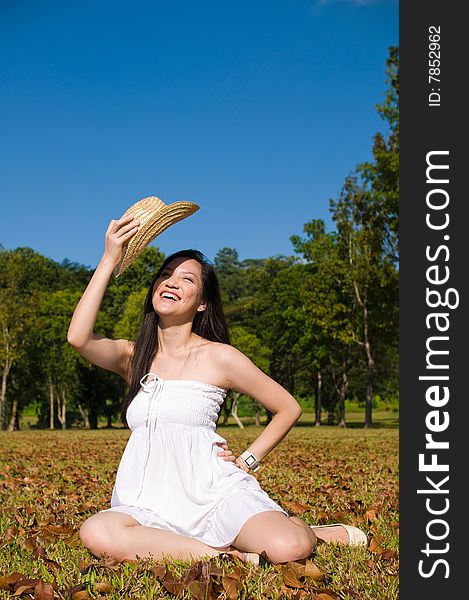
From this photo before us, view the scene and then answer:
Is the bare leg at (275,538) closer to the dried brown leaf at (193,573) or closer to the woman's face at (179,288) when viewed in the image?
the dried brown leaf at (193,573)

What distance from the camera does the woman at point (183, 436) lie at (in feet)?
13.1

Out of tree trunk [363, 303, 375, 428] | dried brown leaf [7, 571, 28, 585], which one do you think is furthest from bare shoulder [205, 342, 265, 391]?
tree trunk [363, 303, 375, 428]

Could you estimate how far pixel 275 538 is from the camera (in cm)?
382

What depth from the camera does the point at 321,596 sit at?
10.8ft

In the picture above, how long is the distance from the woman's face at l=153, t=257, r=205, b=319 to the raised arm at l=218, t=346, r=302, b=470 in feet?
1.30

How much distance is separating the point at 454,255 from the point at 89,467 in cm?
859

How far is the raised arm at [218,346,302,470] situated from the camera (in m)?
4.58

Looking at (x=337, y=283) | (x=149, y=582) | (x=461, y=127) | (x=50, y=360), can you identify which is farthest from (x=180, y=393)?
(x=50, y=360)

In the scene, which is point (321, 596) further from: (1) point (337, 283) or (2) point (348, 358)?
(2) point (348, 358)

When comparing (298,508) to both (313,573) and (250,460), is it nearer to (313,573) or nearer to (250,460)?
(250,460)

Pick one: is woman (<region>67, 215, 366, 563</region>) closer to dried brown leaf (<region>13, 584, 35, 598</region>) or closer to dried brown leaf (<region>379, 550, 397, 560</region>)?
dried brown leaf (<region>379, 550, 397, 560</region>)

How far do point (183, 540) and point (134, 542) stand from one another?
28 centimetres

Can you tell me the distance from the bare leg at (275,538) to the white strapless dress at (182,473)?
2.9 inches

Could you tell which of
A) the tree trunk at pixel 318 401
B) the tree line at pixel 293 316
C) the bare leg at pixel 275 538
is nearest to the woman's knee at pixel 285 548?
the bare leg at pixel 275 538
